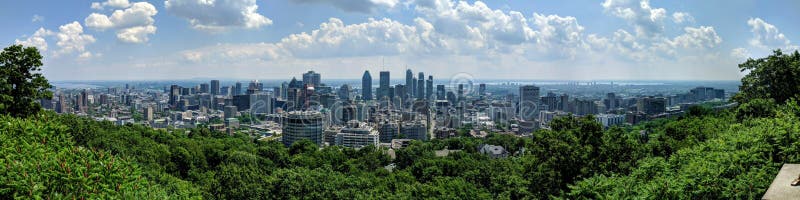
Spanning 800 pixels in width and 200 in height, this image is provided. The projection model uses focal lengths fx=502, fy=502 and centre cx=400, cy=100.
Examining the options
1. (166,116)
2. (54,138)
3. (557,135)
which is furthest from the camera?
(166,116)

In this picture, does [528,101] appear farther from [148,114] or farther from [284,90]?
[148,114]

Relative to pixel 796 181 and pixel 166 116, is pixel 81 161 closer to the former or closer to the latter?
pixel 796 181

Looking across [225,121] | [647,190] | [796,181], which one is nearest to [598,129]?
[647,190]

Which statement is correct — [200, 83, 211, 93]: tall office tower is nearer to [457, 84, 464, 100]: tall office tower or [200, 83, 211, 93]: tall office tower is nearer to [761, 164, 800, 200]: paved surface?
[457, 84, 464, 100]: tall office tower

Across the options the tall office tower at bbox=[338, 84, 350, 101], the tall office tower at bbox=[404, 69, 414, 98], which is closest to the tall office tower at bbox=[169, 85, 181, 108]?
the tall office tower at bbox=[338, 84, 350, 101]

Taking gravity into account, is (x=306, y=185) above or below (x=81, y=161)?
below

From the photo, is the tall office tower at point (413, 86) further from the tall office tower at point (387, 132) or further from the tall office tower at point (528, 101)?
the tall office tower at point (387, 132)
